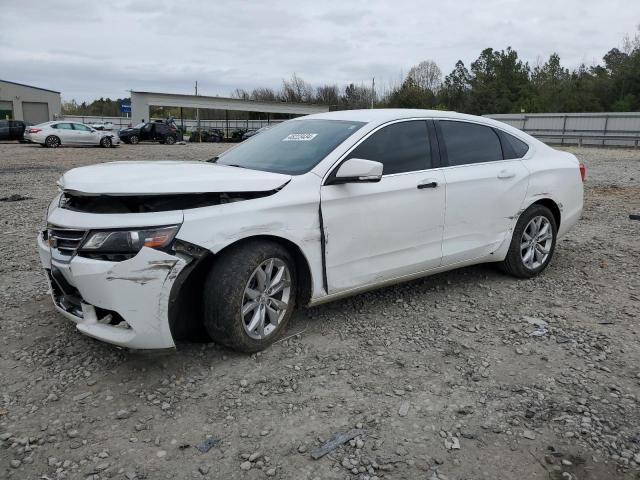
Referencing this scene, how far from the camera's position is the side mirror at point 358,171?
3725 millimetres

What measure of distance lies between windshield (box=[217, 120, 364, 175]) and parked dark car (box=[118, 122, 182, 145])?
31708mm

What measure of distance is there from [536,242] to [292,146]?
2678 mm

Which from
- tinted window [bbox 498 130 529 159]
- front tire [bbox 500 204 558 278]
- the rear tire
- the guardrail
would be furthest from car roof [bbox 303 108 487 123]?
the guardrail

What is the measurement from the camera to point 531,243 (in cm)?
530

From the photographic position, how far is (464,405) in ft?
10.2

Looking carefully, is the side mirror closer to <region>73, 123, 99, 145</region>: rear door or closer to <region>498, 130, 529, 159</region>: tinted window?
<region>498, 130, 529, 159</region>: tinted window

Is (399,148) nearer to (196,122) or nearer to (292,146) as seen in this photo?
(292,146)

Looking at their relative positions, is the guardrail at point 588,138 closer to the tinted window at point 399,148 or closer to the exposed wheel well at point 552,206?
the exposed wheel well at point 552,206

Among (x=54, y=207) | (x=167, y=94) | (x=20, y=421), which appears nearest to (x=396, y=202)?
(x=54, y=207)

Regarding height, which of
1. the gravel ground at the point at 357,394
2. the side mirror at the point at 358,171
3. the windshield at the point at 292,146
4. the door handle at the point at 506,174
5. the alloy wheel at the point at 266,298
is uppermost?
the windshield at the point at 292,146

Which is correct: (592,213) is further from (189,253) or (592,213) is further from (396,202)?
(189,253)

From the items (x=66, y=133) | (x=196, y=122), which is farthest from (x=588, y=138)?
(x=196, y=122)

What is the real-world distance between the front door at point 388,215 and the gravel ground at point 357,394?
1.51ft

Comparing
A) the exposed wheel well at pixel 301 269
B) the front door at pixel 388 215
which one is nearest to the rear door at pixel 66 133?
the front door at pixel 388 215
